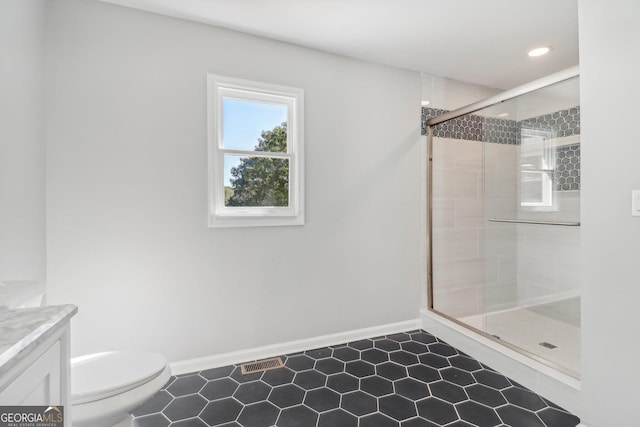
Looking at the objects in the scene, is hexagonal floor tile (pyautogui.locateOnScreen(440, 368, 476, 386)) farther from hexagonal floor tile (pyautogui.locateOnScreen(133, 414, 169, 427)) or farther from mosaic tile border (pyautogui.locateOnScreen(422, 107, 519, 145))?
mosaic tile border (pyautogui.locateOnScreen(422, 107, 519, 145))

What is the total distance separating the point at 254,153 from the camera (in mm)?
2400

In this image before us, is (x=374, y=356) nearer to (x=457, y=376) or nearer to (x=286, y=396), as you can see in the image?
(x=457, y=376)

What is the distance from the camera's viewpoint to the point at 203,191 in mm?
2203

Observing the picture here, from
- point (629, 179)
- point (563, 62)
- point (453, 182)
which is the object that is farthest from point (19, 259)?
point (563, 62)

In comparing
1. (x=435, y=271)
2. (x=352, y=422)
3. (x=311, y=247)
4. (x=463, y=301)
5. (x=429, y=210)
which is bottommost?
(x=352, y=422)

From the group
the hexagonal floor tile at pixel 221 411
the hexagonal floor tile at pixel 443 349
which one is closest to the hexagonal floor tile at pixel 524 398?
the hexagonal floor tile at pixel 443 349

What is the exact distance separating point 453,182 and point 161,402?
2.86 meters

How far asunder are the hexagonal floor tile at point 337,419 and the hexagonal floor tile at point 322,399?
50 mm

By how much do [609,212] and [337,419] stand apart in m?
1.68

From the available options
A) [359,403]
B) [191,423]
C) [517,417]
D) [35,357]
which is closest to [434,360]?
[517,417]

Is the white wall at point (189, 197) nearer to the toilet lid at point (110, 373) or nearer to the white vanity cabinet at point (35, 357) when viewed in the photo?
the toilet lid at point (110, 373)

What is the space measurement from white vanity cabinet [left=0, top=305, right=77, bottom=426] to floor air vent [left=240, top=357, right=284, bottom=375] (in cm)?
145

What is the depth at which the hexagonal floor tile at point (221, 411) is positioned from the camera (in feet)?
5.57

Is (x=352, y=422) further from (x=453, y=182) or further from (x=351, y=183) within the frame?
(x=453, y=182)
